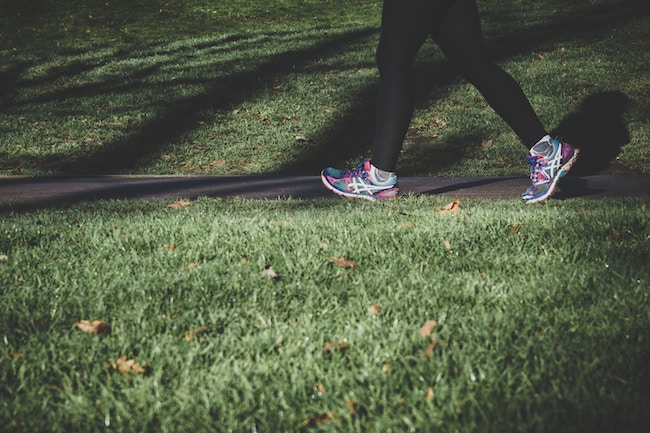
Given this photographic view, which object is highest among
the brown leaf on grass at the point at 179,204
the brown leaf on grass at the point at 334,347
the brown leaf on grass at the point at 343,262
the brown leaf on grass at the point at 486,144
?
the brown leaf on grass at the point at 334,347

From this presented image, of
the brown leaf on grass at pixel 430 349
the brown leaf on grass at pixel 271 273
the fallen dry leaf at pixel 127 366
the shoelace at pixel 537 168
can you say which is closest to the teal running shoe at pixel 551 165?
the shoelace at pixel 537 168

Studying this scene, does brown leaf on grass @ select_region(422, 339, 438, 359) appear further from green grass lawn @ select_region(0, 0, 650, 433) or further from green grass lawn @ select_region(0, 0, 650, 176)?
green grass lawn @ select_region(0, 0, 650, 176)

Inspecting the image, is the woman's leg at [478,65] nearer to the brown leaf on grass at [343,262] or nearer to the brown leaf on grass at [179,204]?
the brown leaf on grass at [343,262]

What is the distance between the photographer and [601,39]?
492 inches

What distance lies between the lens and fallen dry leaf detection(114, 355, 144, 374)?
5.98 feet

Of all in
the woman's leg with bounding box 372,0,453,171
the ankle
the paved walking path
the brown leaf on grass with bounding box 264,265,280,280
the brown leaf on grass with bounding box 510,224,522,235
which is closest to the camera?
the brown leaf on grass with bounding box 264,265,280,280

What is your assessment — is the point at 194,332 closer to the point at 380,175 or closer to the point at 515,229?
the point at 515,229

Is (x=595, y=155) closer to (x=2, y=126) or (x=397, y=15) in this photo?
(x=397, y=15)

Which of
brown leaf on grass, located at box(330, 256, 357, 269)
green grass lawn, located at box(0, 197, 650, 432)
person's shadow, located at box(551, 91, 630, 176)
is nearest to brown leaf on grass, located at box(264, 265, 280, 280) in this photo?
green grass lawn, located at box(0, 197, 650, 432)

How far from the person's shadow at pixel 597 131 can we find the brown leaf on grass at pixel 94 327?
606cm

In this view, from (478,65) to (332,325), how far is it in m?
2.13

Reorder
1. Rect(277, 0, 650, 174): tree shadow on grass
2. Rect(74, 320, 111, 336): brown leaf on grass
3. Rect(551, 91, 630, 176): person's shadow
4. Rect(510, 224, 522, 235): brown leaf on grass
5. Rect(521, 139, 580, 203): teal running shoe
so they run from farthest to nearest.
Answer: Rect(277, 0, 650, 174): tree shadow on grass → Rect(551, 91, 630, 176): person's shadow → Rect(521, 139, 580, 203): teal running shoe → Rect(510, 224, 522, 235): brown leaf on grass → Rect(74, 320, 111, 336): brown leaf on grass

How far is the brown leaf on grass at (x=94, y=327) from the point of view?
81.7 inches

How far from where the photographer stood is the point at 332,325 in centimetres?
207
